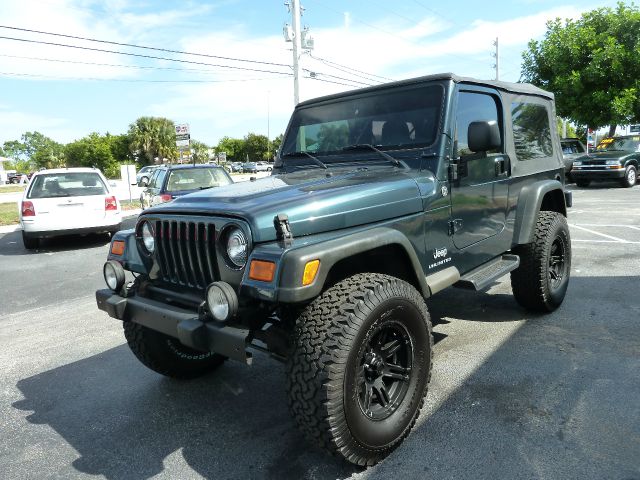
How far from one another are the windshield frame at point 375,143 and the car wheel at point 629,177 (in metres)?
15.7

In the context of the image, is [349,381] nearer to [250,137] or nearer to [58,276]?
[58,276]

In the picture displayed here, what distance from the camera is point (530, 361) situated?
3.61 m

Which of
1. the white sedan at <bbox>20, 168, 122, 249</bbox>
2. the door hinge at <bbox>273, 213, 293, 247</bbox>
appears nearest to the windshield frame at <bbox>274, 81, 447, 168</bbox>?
the door hinge at <bbox>273, 213, 293, 247</bbox>

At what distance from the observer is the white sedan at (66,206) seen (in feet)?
30.5

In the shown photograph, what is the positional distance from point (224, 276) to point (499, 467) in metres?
1.64

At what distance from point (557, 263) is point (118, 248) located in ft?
12.6

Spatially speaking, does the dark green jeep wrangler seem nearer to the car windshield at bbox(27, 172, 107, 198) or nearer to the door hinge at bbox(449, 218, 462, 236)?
the door hinge at bbox(449, 218, 462, 236)

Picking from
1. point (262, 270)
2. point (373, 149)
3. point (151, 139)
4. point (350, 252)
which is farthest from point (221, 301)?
point (151, 139)

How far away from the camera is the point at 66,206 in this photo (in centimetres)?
941

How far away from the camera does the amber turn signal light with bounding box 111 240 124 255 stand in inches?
127

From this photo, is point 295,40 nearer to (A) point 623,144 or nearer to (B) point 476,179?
(A) point 623,144

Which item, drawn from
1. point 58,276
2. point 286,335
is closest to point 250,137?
point 58,276

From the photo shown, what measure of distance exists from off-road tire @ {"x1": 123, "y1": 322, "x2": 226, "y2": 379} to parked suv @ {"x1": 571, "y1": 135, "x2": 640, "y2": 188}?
53.7 ft

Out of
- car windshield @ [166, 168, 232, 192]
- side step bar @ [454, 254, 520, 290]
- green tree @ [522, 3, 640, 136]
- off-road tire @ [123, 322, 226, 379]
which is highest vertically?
green tree @ [522, 3, 640, 136]
